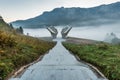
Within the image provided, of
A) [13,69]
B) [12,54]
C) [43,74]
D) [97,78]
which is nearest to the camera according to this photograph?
[97,78]

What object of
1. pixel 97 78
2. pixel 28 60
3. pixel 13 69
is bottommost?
pixel 28 60

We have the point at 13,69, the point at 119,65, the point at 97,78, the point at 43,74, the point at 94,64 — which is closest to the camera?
the point at 97,78

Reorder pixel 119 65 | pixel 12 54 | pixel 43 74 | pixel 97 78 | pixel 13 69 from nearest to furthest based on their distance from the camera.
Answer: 1. pixel 97 78
2. pixel 43 74
3. pixel 119 65
4. pixel 13 69
5. pixel 12 54

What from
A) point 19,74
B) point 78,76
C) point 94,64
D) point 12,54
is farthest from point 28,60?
point 78,76

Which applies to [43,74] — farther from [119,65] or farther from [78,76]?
[119,65]

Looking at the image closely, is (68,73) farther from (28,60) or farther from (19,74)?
(28,60)

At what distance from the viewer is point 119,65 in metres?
44.1

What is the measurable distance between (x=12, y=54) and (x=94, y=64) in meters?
12.7

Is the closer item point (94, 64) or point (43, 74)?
point (43, 74)

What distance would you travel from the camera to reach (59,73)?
41.6m

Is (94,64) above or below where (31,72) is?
below

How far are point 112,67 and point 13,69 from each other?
465 inches

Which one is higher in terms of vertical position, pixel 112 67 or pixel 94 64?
pixel 112 67

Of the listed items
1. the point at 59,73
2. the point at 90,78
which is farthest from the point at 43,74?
the point at 90,78
